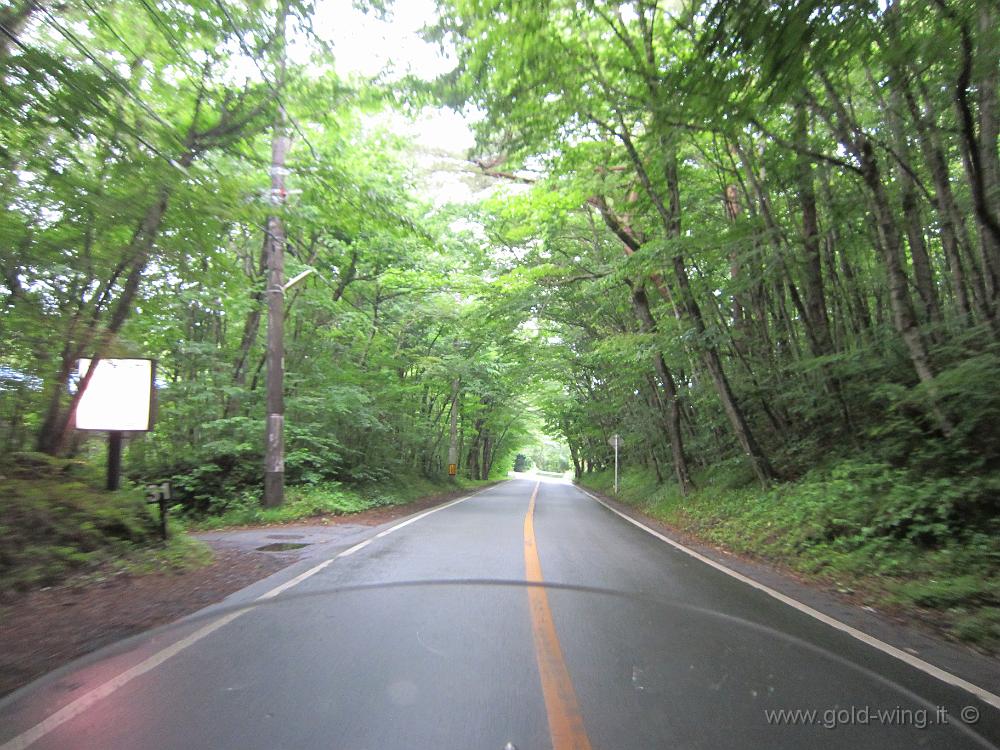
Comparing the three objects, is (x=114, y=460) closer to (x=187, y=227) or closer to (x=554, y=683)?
(x=187, y=227)

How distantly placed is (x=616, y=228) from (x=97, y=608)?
13.1m

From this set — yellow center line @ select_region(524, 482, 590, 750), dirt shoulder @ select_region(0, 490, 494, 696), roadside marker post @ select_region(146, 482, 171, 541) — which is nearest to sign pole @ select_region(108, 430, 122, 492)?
roadside marker post @ select_region(146, 482, 171, 541)

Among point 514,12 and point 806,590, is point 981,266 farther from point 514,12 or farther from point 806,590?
point 514,12

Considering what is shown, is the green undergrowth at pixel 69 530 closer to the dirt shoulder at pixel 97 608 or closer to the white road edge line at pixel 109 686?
the dirt shoulder at pixel 97 608

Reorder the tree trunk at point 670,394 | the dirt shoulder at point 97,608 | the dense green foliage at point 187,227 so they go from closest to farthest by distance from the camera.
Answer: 1. the dirt shoulder at point 97,608
2. the dense green foliage at point 187,227
3. the tree trunk at point 670,394

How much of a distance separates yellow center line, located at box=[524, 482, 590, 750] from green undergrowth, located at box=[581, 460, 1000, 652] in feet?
11.0

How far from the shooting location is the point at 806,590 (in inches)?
245

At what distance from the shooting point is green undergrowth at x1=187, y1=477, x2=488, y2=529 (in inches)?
475

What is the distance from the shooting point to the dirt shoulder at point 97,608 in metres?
3.88

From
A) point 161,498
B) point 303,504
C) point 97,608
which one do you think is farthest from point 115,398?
point 303,504

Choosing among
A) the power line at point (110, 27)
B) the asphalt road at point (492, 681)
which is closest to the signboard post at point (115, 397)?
the asphalt road at point (492, 681)

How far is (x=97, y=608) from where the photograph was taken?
16.6 ft

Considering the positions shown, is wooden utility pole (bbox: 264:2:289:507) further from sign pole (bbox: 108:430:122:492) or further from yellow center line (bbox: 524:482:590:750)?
yellow center line (bbox: 524:482:590:750)

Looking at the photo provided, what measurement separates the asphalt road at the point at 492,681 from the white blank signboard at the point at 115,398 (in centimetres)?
364
